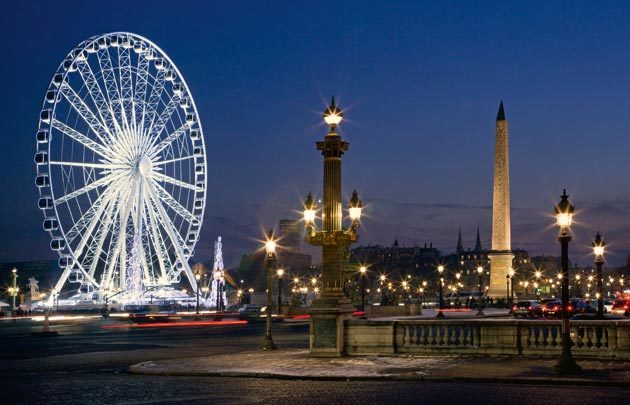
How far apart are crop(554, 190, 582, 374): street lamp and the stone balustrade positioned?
2.12 metres

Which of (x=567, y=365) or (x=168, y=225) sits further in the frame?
(x=168, y=225)

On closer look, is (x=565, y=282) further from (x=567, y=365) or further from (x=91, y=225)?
(x=91, y=225)

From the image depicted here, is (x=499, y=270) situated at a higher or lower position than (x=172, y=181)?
lower

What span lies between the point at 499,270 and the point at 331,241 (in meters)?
62.6

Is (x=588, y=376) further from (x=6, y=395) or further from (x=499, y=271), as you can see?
(x=499, y=271)

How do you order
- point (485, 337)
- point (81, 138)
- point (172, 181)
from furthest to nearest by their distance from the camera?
1. point (172, 181)
2. point (81, 138)
3. point (485, 337)

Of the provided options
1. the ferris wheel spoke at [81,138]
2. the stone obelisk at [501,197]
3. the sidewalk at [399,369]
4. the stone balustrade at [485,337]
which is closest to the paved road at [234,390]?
the sidewalk at [399,369]

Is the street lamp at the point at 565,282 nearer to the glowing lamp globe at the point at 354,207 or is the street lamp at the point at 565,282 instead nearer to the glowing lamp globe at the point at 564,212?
the glowing lamp globe at the point at 564,212

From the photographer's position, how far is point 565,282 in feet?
71.8

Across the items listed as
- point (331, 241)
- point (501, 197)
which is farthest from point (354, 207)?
point (501, 197)

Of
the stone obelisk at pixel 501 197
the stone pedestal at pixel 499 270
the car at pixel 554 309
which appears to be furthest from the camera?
the stone pedestal at pixel 499 270

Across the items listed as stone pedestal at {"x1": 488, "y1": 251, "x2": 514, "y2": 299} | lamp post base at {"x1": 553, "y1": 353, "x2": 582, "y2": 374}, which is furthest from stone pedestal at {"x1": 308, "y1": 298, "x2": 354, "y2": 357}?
stone pedestal at {"x1": 488, "y1": 251, "x2": 514, "y2": 299}

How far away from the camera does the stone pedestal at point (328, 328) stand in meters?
25.5

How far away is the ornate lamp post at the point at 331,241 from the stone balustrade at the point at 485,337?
0.69 m
